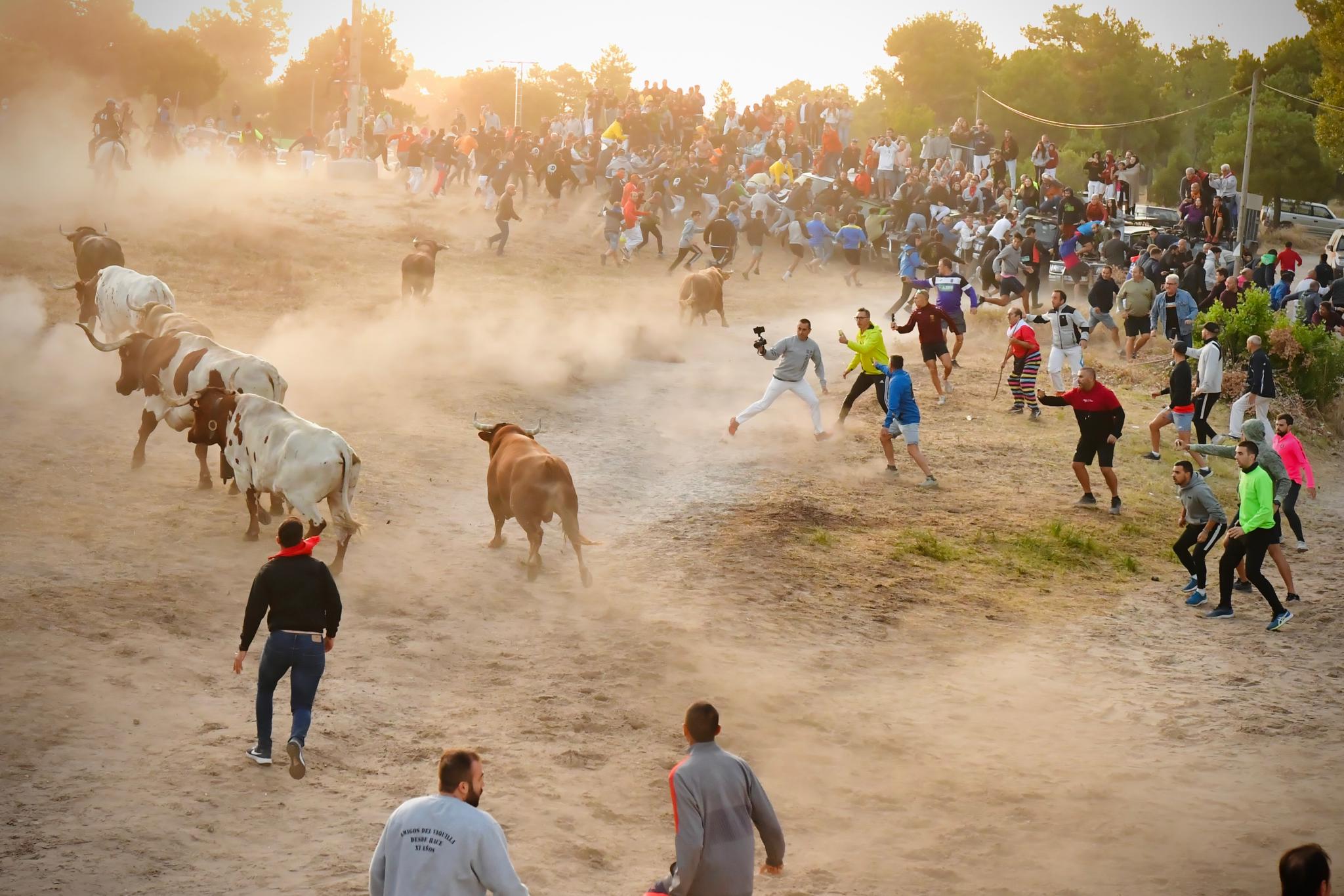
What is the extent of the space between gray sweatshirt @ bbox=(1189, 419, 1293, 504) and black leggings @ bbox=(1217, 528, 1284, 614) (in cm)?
103

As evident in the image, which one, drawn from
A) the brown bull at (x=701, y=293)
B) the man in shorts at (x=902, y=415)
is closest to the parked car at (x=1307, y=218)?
the brown bull at (x=701, y=293)

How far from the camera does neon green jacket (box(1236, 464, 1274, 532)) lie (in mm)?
13344

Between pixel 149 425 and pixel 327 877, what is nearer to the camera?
pixel 327 877

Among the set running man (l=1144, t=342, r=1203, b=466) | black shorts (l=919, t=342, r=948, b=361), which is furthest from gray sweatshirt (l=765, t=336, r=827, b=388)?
running man (l=1144, t=342, r=1203, b=466)

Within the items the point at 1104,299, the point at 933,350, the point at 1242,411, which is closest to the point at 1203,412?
the point at 1242,411

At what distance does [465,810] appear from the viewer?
214 inches

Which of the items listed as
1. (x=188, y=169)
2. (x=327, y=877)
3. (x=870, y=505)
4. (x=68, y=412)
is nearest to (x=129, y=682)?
(x=327, y=877)

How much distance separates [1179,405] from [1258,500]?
606 cm

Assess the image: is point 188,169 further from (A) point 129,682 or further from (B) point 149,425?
(A) point 129,682

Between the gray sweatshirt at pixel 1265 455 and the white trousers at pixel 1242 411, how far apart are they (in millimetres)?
6430

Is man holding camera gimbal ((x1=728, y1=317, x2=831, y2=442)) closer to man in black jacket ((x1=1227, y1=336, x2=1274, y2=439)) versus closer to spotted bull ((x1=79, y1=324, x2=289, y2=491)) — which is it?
man in black jacket ((x1=1227, y1=336, x2=1274, y2=439))

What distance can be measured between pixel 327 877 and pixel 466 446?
1095 cm

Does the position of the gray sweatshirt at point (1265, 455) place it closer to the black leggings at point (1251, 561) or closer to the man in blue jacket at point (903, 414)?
the black leggings at point (1251, 561)

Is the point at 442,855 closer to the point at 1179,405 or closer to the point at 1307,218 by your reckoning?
the point at 1179,405
